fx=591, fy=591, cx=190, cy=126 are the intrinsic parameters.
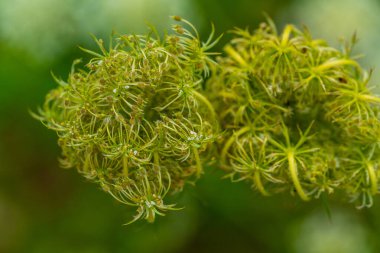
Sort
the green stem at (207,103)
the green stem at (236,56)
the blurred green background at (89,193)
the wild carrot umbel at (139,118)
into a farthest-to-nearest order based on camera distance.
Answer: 1. the blurred green background at (89,193)
2. the green stem at (236,56)
3. the green stem at (207,103)
4. the wild carrot umbel at (139,118)

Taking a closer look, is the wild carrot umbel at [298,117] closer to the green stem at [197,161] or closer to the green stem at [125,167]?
the green stem at [197,161]

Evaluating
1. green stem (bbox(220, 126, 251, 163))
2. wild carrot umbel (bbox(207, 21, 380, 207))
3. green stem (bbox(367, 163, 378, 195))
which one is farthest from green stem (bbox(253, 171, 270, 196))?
green stem (bbox(367, 163, 378, 195))

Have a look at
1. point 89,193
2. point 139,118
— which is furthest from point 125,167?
point 89,193

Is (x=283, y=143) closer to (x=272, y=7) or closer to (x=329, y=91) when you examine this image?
(x=329, y=91)

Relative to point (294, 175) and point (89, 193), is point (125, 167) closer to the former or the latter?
point (294, 175)

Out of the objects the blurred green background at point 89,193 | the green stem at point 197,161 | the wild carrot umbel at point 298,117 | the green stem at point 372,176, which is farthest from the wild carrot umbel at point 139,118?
the blurred green background at point 89,193

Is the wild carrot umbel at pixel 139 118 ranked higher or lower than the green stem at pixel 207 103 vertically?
lower
